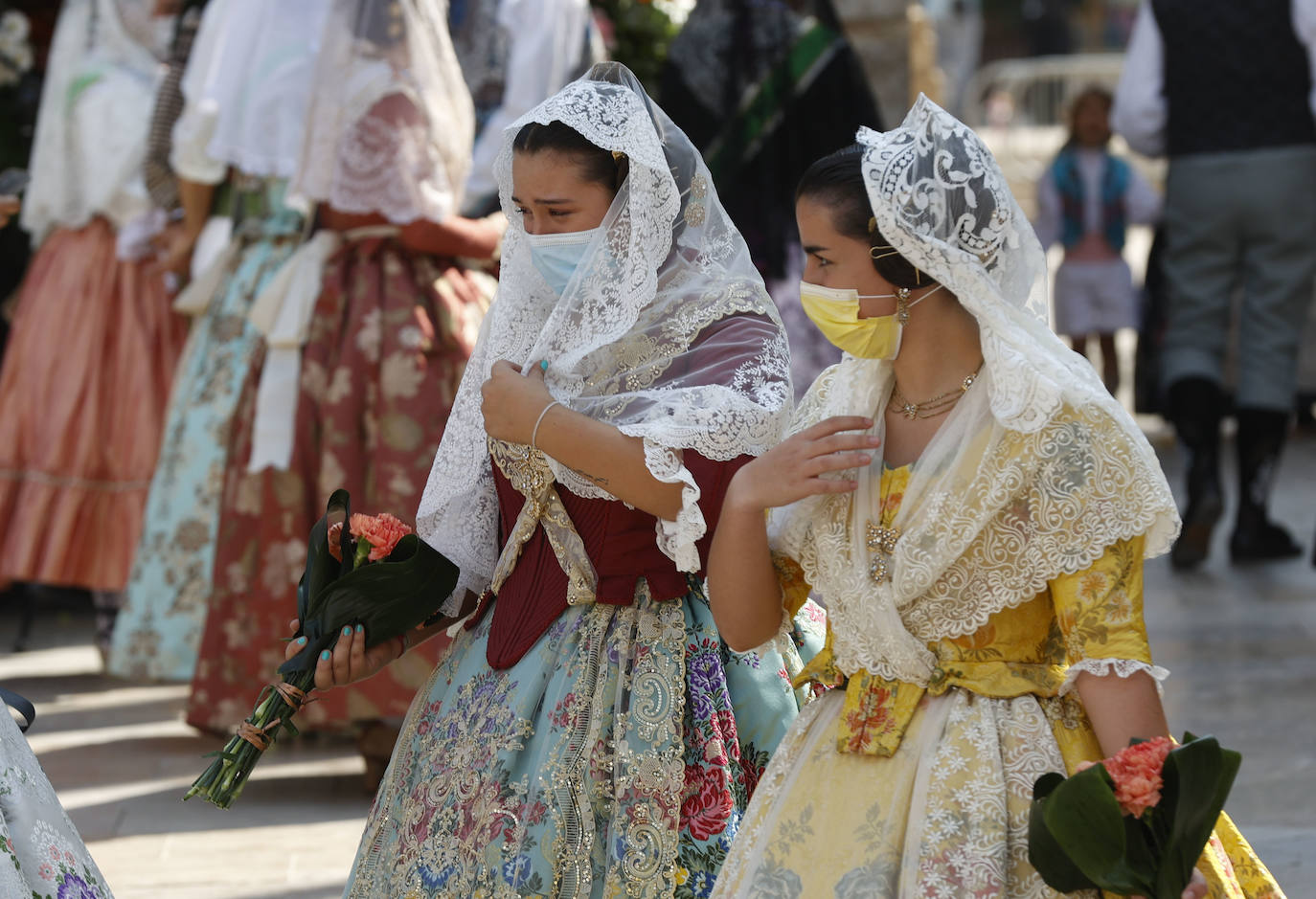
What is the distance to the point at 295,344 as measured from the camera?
4.18m

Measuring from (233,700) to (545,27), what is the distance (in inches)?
82.5

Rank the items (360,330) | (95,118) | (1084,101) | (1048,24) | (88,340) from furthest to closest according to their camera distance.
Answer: (1048,24) < (1084,101) < (88,340) < (95,118) < (360,330)

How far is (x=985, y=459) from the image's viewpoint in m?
1.96

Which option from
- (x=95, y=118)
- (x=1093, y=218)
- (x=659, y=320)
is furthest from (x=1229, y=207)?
(x=659, y=320)

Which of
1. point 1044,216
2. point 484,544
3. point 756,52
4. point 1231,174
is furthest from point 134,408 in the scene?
point 1044,216

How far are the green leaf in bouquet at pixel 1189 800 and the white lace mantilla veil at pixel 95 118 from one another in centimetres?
468

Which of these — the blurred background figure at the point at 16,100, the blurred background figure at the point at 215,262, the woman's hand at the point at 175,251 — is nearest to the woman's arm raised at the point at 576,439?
the blurred background figure at the point at 215,262

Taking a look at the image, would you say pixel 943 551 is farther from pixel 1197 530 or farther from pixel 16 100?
pixel 16 100

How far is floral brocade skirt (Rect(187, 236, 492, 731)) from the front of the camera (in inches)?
162

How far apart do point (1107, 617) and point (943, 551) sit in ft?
0.66

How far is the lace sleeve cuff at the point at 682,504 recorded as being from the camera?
7.48 feet

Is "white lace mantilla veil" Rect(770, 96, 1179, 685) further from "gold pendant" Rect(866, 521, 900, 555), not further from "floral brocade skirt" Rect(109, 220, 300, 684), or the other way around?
"floral brocade skirt" Rect(109, 220, 300, 684)

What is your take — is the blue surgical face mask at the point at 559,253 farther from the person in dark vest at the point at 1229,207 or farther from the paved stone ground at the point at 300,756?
the person in dark vest at the point at 1229,207

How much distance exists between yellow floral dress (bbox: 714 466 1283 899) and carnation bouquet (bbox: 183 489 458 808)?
0.66m
